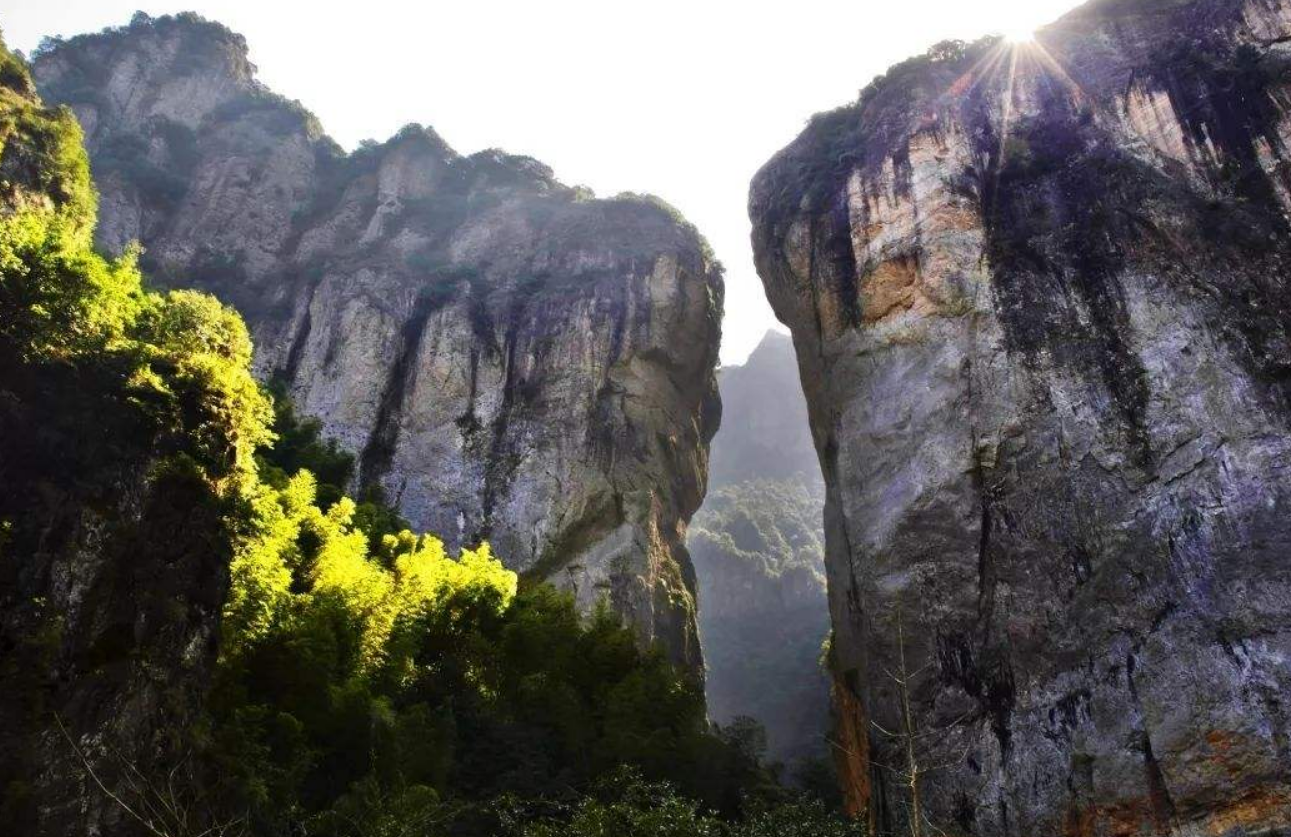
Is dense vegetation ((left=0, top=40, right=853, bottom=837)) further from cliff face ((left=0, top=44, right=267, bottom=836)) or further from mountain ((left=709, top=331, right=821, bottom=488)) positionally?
mountain ((left=709, top=331, right=821, bottom=488))

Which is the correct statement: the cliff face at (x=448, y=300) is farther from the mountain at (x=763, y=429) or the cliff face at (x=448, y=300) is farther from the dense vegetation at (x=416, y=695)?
the mountain at (x=763, y=429)

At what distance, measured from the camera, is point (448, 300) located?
1389 inches

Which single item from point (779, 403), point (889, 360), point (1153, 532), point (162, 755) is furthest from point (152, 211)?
point (779, 403)

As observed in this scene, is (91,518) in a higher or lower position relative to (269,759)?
higher

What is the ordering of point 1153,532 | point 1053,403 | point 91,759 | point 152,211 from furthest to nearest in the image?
1. point 152,211
2. point 1053,403
3. point 1153,532
4. point 91,759

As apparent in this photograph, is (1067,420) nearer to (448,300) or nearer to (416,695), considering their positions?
(416,695)

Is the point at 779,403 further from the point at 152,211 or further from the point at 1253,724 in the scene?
the point at 1253,724

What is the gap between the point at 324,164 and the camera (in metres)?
45.1

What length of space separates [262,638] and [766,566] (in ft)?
151

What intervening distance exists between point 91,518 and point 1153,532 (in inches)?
642

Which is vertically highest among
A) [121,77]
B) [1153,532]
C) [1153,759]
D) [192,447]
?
[121,77]

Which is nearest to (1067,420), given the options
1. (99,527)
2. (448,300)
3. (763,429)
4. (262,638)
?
(262,638)

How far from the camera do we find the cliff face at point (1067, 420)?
14.7 meters

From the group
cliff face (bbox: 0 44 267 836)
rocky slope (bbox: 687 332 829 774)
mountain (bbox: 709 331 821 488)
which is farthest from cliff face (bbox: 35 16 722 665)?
mountain (bbox: 709 331 821 488)
